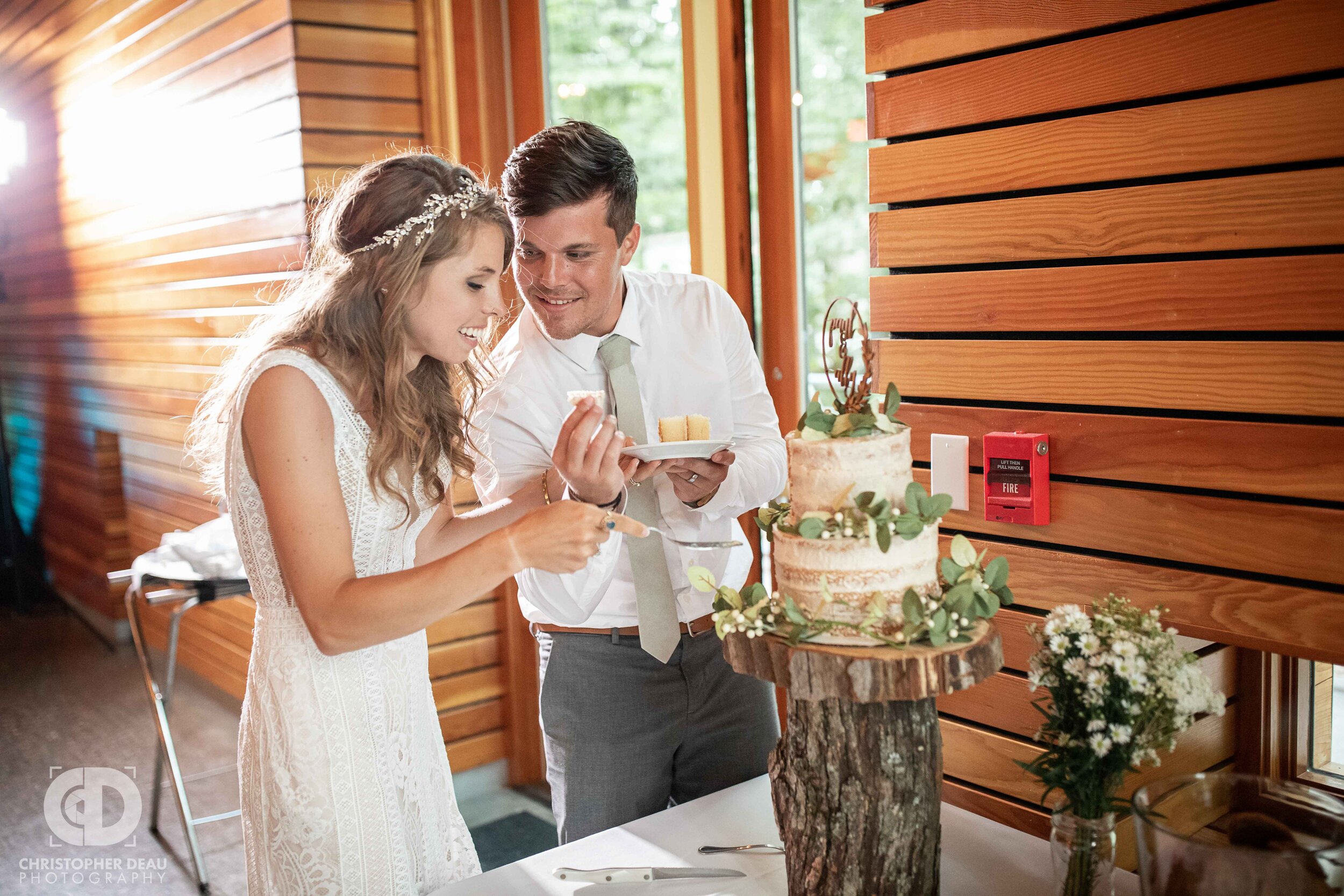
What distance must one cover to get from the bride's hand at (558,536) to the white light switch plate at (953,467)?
778 millimetres

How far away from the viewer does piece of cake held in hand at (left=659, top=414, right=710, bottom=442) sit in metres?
2.02

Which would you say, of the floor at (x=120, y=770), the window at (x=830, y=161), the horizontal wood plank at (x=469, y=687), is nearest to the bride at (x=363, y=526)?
the window at (x=830, y=161)

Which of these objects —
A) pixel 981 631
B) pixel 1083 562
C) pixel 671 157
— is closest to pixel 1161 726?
pixel 981 631

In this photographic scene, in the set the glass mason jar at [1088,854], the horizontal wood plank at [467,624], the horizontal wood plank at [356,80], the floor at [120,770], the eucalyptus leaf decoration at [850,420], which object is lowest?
the floor at [120,770]

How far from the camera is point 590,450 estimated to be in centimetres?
179

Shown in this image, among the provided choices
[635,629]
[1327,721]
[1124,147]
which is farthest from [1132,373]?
[635,629]

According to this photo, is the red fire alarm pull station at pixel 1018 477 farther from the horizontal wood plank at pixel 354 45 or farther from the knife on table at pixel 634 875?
the horizontal wood plank at pixel 354 45

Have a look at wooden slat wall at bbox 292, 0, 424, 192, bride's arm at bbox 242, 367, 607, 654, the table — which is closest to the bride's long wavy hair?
bride's arm at bbox 242, 367, 607, 654

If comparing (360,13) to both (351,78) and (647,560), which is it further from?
(647,560)

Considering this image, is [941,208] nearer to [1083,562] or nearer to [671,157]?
[1083,562]

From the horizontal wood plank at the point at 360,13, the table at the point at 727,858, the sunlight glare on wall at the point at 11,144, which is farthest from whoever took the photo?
the sunlight glare on wall at the point at 11,144

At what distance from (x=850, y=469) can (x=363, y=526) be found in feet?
2.89

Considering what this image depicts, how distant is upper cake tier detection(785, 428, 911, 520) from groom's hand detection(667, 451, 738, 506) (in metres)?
0.63

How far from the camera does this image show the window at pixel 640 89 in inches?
131
